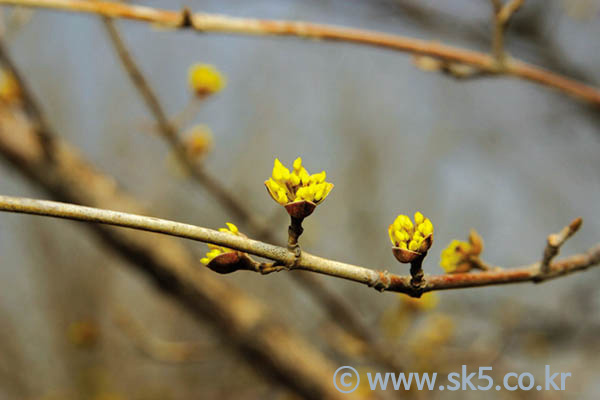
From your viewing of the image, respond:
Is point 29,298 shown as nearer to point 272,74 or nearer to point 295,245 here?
point 272,74

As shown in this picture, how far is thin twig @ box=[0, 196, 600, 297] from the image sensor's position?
287 mm

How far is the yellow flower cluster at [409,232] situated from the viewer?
0.35 m

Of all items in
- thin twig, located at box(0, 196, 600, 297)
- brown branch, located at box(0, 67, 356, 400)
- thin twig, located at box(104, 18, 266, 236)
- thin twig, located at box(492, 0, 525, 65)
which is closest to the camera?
thin twig, located at box(0, 196, 600, 297)

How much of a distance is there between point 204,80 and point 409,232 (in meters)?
0.63

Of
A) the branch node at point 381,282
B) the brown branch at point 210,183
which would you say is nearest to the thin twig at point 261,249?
the branch node at point 381,282

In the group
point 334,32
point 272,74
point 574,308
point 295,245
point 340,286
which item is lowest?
point 295,245

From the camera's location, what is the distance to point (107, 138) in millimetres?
2592

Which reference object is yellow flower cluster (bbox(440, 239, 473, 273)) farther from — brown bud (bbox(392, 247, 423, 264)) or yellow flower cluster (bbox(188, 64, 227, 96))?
yellow flower cluster (bbox(188, 64, 227, 96))

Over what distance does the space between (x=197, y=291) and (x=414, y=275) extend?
871 mm

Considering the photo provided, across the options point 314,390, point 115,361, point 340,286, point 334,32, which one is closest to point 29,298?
point 115,361

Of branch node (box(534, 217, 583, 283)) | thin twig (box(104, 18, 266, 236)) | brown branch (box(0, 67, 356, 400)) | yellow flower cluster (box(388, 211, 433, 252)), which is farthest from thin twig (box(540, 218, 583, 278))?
brown branch (box(0, 67, 356, 400))

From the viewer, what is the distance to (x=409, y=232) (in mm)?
357

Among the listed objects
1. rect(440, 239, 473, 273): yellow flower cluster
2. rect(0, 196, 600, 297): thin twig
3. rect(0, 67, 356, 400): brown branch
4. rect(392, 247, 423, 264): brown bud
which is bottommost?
rect(0, 196, 600, 297): thin twig

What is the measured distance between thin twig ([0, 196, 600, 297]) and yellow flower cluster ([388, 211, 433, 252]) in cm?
3
